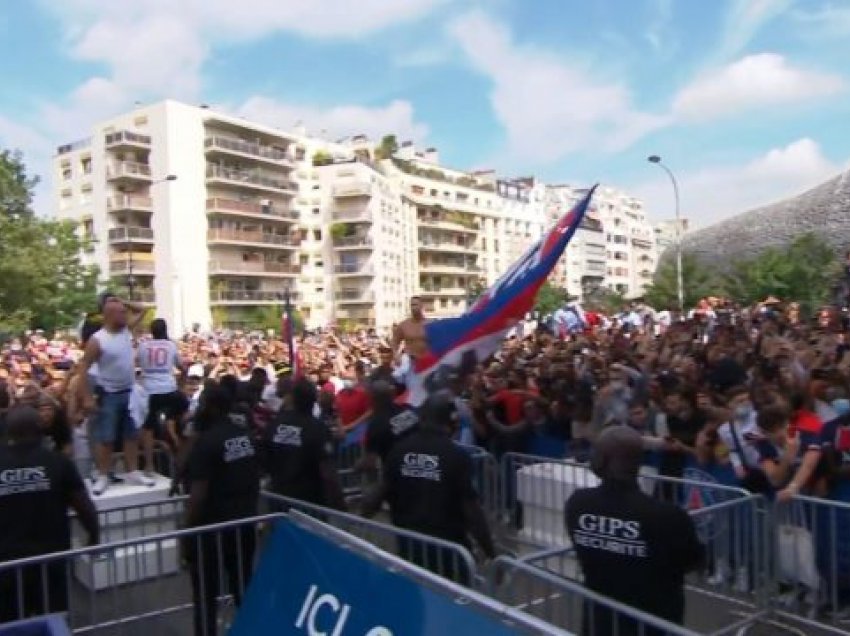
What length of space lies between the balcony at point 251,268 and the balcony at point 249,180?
6215 mm

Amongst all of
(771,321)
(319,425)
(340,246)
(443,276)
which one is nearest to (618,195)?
(443,276)

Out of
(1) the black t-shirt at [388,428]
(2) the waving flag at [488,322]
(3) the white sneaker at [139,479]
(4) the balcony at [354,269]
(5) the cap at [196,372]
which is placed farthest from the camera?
(4) the balcony at [354,269]

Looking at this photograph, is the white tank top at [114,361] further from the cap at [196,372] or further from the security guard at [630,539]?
the cap at [196,372]

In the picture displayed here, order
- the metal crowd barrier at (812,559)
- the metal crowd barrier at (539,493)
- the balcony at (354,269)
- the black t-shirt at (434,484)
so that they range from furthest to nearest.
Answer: the balcony at (354,269), the metal crowd barrier at (539,493), the metal crowd barrier at (812,559), the black t-shirt at (434,484)

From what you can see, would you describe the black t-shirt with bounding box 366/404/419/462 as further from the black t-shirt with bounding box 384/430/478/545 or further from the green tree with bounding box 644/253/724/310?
the green tree with bounding box 644/253/724/310

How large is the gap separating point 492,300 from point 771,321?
925cm

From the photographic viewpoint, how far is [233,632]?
12.7 ft

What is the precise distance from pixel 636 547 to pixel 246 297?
72.0 meters

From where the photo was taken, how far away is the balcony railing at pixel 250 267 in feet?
235

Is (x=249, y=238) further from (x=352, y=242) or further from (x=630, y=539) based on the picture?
(x=630, y=539)

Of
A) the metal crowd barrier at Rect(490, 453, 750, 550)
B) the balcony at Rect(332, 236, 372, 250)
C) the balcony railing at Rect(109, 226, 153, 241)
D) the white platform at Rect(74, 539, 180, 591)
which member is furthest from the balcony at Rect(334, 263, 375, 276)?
the white platform at Rect(74, 539, 180, 591)

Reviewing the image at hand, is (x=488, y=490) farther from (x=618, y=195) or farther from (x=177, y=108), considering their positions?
(x=618, y=195)

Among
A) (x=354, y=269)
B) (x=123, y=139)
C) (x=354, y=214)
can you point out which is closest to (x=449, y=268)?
(x=354, y=269)

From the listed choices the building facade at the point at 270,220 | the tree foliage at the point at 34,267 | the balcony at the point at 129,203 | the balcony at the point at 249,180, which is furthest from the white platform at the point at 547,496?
the balcony at the point at 249,180
